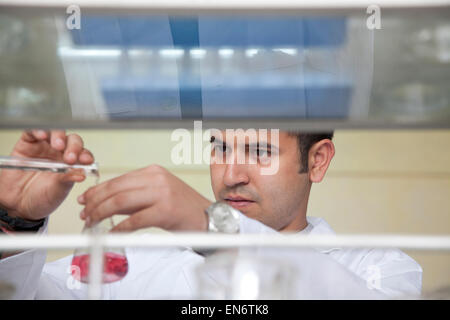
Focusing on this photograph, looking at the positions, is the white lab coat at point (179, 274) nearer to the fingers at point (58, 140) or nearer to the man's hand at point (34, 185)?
the man's hand at point (34, 185)

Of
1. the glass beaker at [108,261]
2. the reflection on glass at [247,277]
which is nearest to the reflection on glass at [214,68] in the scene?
the glass beaker at [108,261]

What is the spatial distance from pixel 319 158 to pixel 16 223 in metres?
0.85

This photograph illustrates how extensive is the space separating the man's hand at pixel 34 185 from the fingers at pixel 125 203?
0.30m

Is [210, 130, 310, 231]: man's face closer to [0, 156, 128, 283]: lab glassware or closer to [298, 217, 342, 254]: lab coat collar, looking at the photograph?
[298, 217, 342, 254]: lab coat collar

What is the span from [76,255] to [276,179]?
0.62 m

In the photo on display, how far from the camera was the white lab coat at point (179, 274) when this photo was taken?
0.77 meters

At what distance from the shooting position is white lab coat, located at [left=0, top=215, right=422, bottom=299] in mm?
768

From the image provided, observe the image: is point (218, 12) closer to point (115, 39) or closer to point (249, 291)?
point (249, 291)

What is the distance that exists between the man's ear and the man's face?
2.0 inches

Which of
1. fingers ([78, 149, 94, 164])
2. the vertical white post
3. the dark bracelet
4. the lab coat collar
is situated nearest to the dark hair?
the lab coat collar

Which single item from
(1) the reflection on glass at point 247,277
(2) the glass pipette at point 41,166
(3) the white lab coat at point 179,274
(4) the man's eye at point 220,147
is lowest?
(3) the white lab coat at point 179,274

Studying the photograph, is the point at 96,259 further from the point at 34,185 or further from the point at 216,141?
the point at 216,141
